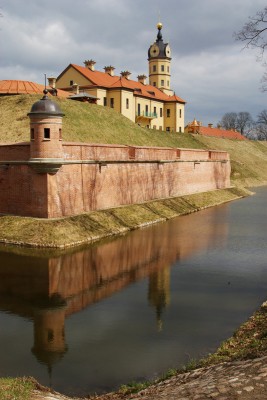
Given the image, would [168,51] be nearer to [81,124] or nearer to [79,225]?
[81,124]

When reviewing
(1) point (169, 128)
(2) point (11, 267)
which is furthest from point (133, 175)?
(1) point (169, 128)

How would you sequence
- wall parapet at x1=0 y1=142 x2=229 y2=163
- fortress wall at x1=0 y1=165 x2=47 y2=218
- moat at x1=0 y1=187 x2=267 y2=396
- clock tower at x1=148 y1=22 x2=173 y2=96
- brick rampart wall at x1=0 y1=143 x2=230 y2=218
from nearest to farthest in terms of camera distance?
moat at x1=0 y1=187 x2=267 y2=396, fortress wall at x1=0 y1=165 x2=47 y2=218, brick rampart wall at x1=0 y1=143 x2=230 y2=218, wall parapet at x1=0 y1=142 x2=229 y2=163, clock tower at x1=148 y1=22 x2=173 y2=96

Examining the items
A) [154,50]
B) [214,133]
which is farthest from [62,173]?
[214,133]

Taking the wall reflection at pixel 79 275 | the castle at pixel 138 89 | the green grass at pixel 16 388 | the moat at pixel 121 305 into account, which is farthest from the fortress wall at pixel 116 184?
the castle at pixel 138 89

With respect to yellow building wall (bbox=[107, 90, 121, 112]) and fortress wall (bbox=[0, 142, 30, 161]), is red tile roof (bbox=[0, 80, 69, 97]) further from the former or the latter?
fortress wall (bbox=[0, 142, 30, 161])

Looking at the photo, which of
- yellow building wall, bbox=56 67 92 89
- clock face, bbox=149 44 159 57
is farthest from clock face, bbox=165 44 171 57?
yellow building wall, bbox=56 67 92 89

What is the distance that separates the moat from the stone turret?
13.0ft

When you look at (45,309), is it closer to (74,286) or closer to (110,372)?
(74,286)

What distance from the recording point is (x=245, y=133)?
12288 centimetres

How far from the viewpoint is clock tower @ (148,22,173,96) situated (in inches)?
2576

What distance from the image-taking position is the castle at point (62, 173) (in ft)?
62.4

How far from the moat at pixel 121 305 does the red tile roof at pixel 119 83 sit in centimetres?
3177

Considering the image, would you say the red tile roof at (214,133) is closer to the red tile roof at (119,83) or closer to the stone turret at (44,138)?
the red tile roof at (119,83)

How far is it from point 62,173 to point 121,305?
9639mm
